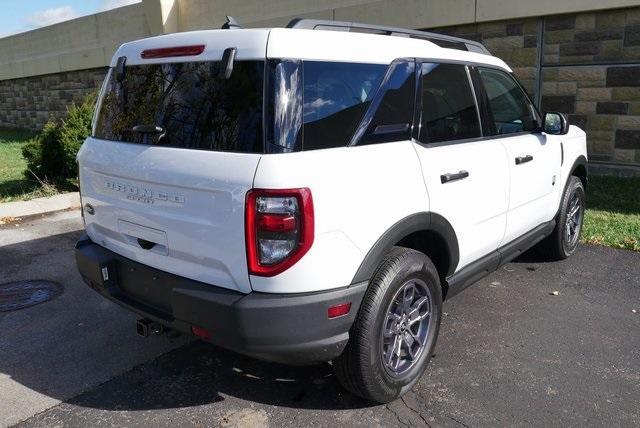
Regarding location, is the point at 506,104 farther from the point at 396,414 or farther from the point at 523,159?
the point at 396,414

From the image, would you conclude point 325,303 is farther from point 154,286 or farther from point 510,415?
point 510,415

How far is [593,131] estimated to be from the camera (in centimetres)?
847

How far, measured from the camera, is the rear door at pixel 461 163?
3221 millimetres

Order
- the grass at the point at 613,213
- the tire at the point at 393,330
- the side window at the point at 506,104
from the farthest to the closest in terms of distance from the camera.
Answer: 1. the grass at the point at 613,213
2. the side window at the point at 506,104
3. the tire at the point at 393,330

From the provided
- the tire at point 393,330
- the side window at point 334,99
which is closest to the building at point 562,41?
the tire at point 393,330

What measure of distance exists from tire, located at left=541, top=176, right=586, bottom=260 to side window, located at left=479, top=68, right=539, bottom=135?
3.13ft

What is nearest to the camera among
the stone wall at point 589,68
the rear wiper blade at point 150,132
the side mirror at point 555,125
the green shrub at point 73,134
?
the rear wiper blade at point 150,132

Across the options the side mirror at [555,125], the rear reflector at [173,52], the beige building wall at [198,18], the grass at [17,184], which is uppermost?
the beige building wall at [198,18]

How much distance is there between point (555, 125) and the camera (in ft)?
14.9

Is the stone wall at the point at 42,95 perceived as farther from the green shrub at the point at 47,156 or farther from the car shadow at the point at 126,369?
the car shadow at the point at 126,369

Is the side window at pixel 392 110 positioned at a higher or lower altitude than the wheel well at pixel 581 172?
higher

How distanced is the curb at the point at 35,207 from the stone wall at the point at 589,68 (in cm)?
716

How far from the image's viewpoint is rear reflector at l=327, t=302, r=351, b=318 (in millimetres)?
2602

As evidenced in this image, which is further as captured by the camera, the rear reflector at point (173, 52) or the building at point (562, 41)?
the building at point (562, 41)
